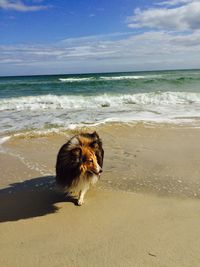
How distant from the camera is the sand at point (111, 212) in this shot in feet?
8.98

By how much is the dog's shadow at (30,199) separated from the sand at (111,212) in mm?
11

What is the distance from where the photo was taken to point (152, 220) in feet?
10.9

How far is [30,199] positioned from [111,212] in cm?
114

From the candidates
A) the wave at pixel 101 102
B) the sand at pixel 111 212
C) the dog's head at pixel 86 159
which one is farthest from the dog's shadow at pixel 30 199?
the wave at pixel 101 102

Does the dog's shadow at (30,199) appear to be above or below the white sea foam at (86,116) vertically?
below

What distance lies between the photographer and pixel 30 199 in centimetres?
409

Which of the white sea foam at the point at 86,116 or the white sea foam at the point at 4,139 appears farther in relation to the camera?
the white sea foam at the point at 86,116

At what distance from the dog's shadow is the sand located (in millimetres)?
11

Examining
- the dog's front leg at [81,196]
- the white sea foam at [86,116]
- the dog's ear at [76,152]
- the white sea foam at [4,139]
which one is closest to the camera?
the dog's ear at [76,152]

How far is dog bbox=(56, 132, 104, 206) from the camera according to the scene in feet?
12.0

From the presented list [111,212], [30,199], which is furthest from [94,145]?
[30,199]

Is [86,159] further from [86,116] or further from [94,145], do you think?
[86,116]

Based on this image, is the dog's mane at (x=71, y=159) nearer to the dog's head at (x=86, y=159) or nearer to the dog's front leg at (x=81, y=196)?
the dog's head at (x=86, y=159)

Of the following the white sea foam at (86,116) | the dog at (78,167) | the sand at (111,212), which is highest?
the dog at (78,167)
